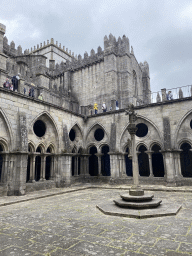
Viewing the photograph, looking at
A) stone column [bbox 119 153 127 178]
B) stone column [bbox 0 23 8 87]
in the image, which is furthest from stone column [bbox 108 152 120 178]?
stone column [bbox 0 23 8 87]

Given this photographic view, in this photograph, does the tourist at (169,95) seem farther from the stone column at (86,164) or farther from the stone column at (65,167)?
the stone column at (65,167)

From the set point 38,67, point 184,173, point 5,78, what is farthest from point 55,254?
point 38,67

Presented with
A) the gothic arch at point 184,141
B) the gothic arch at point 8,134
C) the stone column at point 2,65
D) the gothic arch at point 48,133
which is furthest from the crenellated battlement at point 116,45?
the gothic arch at point 8,134

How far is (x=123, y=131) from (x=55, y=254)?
11612 millimetres

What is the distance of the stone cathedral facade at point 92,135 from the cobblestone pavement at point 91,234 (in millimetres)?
4411

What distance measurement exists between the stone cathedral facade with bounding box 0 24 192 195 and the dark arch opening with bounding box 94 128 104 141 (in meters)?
0.09

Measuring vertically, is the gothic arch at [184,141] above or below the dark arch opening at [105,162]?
above

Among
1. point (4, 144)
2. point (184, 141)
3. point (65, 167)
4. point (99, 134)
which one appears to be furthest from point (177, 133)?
point (4, 144)

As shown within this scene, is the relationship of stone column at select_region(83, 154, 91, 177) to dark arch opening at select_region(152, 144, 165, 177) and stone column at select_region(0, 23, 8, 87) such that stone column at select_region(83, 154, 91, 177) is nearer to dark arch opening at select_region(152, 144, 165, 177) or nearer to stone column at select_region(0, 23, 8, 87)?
dark arch opening at select_region(152, 144, 165, 177)

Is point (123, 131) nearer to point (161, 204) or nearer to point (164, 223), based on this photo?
point (161, 204)

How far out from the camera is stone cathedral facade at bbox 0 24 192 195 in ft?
33.5

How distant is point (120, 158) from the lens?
14266mm

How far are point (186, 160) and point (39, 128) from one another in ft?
34.6

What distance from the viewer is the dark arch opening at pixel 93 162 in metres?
16.3
